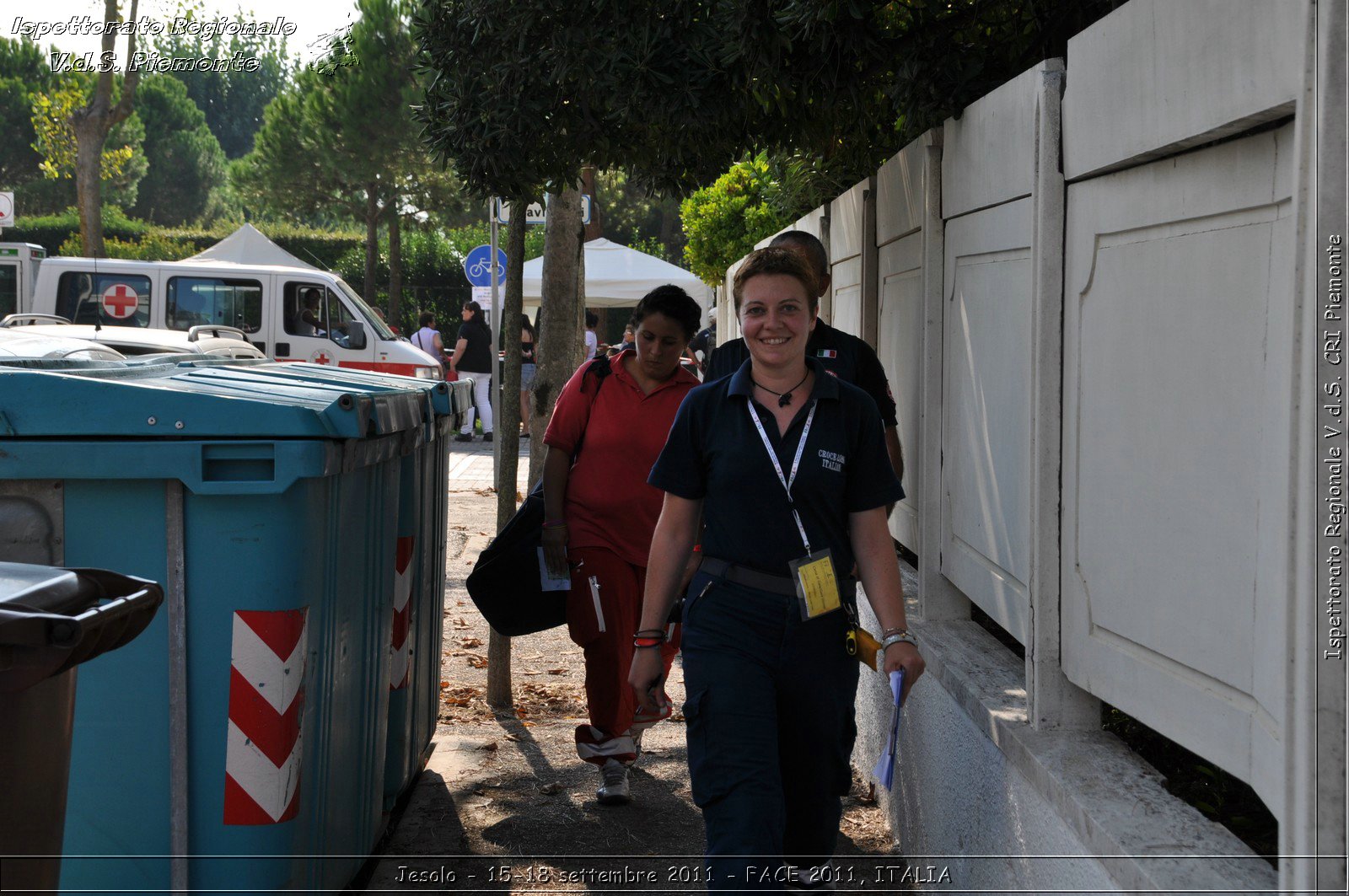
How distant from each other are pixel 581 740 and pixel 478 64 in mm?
2941

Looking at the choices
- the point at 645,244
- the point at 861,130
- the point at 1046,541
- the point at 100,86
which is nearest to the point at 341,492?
the point at 1046,541

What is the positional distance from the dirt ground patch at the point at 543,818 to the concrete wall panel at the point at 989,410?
1.25 m

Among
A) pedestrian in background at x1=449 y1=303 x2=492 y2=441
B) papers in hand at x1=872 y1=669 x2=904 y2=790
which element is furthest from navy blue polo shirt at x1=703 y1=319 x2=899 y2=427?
pedestrian in background at x1=449 y1=303 x2=492 y2=441

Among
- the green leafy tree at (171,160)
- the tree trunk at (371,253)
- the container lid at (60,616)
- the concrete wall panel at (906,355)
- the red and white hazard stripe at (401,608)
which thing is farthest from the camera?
the green leafy tree at (171,160)

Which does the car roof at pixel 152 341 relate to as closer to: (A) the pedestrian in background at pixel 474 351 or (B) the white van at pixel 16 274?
(A) the pedestrian in background at pixel 474 351

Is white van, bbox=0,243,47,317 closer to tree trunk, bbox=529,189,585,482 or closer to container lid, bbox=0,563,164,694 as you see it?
tree trunk, bbox=529,189,585,482

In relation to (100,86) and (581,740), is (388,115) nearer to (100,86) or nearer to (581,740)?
(100,86)

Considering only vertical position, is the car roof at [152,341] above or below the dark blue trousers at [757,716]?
above

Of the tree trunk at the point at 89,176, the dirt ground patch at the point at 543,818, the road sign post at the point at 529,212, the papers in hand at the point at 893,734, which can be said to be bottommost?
the dirt ground patch at the point at 543,818

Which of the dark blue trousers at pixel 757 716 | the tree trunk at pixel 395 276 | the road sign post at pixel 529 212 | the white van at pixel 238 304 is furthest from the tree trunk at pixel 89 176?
the dark blue trousers at pixel 757 716

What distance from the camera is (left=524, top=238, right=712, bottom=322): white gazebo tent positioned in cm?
2469

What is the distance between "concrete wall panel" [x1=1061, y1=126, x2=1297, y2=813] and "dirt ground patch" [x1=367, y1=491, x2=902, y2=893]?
2.07 m

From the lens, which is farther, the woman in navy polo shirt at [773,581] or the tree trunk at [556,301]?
the tree trunk at [556,301]

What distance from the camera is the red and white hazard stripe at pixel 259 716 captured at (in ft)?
Answer: 11.1
